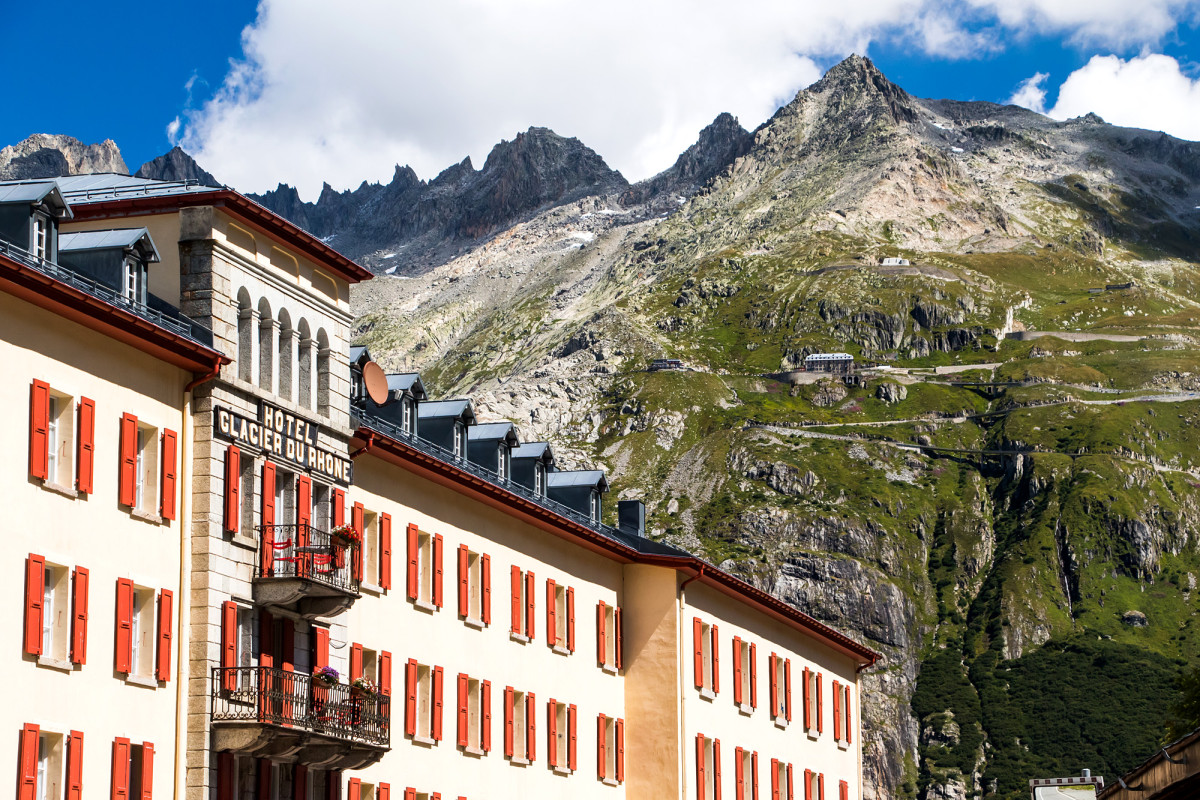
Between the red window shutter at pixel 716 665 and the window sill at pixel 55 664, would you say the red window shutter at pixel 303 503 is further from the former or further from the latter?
the red window shutter at pixel 716 665

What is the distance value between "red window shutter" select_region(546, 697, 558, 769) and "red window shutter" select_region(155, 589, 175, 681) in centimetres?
2725

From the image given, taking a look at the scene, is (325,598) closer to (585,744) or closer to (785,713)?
(585,744)

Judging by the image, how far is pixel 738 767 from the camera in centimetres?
8306

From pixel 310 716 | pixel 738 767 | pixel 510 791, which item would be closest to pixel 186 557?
pixel 310 716

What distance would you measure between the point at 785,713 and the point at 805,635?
18.7ft

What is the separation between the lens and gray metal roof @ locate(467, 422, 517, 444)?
7212cm

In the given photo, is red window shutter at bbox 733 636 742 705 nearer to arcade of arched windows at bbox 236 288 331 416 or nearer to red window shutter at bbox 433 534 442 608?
red window shutter at bbox 433 534 442 608

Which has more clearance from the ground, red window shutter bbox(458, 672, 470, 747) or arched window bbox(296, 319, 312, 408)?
arched window bbox(296, 319, 312, 408)

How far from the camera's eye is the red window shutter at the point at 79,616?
40.2 meters

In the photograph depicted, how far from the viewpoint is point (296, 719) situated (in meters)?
46.9

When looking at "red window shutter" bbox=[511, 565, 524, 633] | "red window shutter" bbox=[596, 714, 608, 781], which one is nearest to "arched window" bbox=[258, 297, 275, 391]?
"red window shutter" bbox=[511, 565, 524, 633]

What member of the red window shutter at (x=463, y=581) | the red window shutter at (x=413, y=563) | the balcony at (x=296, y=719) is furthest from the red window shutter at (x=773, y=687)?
the balcony at (x=296, y=719)

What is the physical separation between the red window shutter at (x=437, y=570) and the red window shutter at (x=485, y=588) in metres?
3.37

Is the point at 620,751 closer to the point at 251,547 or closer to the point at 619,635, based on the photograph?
the point at 619,635
